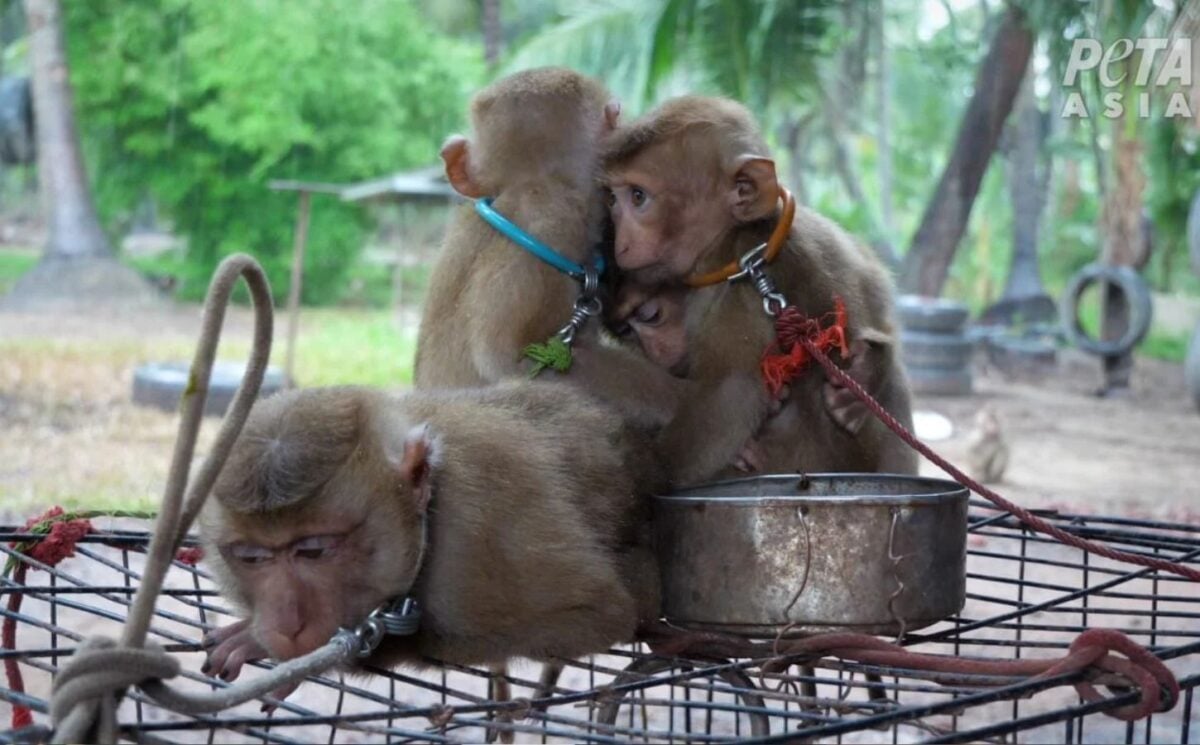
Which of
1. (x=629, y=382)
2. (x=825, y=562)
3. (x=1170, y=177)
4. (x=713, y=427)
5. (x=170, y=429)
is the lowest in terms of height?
(x=170, y=429)

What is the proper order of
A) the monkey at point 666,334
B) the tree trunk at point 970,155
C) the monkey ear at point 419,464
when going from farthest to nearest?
the tree trunk at point 970,155, the monkey at point 666,334, the monkey ear at point 419,464

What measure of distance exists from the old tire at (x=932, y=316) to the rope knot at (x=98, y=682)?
49.2 ft

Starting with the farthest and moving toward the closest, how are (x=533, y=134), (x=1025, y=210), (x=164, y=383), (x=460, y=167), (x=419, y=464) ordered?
(x=1025, y=210)
(x=164, y=383)
(x=460, y=167)
(x=533, y=134)
(x=419, y=464)

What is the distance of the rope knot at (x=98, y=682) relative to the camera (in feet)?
6.06

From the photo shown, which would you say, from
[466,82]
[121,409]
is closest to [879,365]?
[121,409]

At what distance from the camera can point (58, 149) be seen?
22641 millimetres

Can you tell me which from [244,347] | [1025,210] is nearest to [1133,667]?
[244,347]

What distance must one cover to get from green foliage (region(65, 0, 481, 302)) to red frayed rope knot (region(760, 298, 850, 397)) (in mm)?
22265

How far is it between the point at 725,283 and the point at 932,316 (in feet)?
42.9

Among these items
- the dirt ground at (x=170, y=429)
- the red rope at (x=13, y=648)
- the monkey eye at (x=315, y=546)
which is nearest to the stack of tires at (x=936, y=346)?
the dirt ground at (x=170, y=429)

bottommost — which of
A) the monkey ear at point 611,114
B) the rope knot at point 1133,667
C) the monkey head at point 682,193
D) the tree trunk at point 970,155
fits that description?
the rope knot at point 1133,667

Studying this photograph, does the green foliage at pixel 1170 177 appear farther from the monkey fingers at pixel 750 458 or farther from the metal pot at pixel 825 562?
the metal pot at pixel 825 562

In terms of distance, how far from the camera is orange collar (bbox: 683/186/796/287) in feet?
12.2

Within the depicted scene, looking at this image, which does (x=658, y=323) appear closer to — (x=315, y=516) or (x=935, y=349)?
(x=315, y=516)
